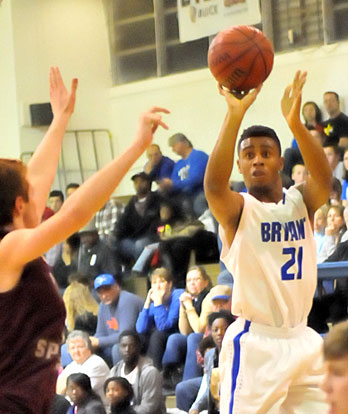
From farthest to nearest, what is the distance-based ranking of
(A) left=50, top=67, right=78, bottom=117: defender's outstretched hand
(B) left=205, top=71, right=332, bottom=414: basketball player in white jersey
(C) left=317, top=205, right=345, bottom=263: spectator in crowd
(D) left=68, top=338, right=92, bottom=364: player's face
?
(D) left=68, top=338, right=92, bottom=364: player's face → (C) left=317, top=205, right=345, bottom=263: spectator in crowd → (B) left=205, top=71, right=332, bottom=414: basketball player in white jersey → (A) left=50, top=67, right=78, bottom=117: defender's outstretched hand

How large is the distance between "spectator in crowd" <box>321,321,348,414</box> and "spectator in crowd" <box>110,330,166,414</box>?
5.84 meters

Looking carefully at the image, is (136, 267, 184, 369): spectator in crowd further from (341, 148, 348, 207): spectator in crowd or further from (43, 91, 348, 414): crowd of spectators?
(341, 148, 348, 207): spectator in crowd

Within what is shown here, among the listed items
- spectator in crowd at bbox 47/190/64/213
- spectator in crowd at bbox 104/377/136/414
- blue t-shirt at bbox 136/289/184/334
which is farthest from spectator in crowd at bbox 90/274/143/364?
spectator in crowd at bbox 47/190/64/213

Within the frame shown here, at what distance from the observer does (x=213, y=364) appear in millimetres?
7793

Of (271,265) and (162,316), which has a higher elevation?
(271,265)

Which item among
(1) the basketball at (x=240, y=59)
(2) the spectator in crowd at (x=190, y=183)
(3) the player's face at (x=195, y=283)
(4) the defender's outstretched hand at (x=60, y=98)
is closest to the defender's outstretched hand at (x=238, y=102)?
(1) the basketball at (x=240, y=59)

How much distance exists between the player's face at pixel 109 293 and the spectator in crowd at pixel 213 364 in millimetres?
2243

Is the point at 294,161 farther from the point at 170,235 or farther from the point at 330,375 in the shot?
the point at 330,375

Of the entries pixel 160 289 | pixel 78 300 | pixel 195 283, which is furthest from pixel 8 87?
pixel 195 283

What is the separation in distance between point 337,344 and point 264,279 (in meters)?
2.30

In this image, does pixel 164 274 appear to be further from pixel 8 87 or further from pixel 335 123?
pixel 8 87

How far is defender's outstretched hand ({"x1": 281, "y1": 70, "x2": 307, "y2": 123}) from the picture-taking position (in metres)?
4.84

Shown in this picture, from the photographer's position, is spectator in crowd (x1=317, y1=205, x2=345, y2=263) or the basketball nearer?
the basketball

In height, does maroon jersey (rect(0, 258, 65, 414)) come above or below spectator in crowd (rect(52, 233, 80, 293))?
above
